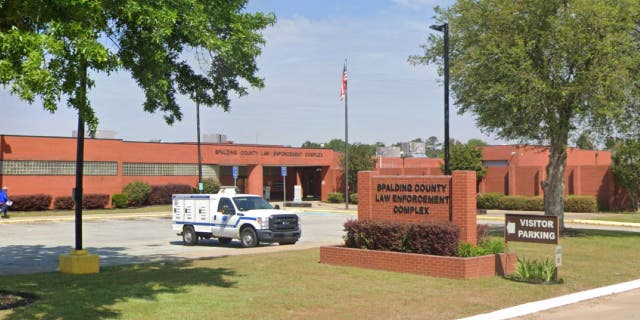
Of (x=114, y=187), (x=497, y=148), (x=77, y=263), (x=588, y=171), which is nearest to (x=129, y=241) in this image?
(x=77, y=263)

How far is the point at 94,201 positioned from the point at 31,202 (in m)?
4.41

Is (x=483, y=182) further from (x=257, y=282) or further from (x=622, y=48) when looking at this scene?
(x=257, y=282)

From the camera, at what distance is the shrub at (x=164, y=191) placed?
49494mm

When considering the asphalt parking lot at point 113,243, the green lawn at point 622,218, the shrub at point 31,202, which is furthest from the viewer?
the shrub at point 31,202

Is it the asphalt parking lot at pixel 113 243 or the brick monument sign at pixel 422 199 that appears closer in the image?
the brick monument sign at pixel 422 199

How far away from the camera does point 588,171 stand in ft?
154

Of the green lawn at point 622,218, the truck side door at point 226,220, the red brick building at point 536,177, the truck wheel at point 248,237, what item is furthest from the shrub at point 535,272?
the green lawn at point 622,218

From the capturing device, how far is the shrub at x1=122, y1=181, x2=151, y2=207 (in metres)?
48.0

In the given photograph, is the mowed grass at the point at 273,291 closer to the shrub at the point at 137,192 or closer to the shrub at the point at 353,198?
the shrub at the point at 137,192

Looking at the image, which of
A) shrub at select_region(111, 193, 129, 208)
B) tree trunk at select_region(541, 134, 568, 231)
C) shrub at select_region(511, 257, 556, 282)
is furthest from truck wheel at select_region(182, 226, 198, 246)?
shrub at select_region(111, 193, 129, 208)

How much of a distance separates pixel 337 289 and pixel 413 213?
14.3 feet

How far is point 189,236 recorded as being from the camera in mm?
23828

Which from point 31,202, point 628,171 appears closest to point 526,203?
point 628,171

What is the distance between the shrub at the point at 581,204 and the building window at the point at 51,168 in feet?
102
